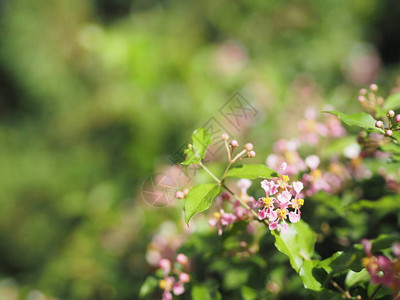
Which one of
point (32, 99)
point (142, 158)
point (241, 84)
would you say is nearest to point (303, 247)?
point (142, 158)

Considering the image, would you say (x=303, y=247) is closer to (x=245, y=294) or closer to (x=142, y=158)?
(x=245, y=294)

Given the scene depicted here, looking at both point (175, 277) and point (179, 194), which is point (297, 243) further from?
point (175, 277)

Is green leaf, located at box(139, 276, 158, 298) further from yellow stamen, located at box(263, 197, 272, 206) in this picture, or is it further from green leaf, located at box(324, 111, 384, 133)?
green leaf, located at box(324, 111, 384, 133)

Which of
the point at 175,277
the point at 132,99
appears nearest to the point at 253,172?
the point at 175,277

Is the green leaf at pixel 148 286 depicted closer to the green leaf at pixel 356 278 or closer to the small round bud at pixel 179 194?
the small round bud at pixel 179 194

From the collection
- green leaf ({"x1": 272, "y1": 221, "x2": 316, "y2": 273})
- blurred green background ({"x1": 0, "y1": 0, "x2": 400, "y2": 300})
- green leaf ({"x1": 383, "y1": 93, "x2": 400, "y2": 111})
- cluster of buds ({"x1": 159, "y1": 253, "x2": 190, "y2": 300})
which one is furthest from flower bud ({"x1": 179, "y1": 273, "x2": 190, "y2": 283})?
green leaf ({"x1": 383, "y1": 93, "x2": 400, "y2": 111})

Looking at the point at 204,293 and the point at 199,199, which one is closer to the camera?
the point at 199,199
